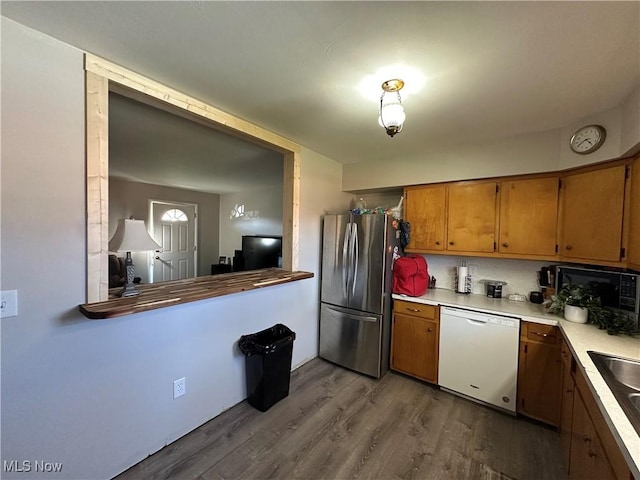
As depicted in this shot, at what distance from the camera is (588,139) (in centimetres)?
193

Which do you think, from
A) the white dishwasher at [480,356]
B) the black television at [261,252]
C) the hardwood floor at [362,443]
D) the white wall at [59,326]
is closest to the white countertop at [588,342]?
the white dishwasher at [480,356]

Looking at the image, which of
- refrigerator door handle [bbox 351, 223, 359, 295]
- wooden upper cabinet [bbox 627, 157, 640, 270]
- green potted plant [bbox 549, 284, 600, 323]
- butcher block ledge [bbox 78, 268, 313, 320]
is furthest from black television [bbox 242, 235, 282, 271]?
wooden upper cabinet [bbox 627, 157, 640, 270]

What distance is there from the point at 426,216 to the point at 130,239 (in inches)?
104

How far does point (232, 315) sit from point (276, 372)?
1.99 feet

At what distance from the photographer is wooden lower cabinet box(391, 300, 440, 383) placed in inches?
99.6

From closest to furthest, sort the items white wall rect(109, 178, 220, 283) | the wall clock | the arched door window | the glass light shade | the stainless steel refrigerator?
the glass light shade
the wall clock
the stainless steel refrigerator
white wall rect(109, 178, 220, 283)
the arched door window

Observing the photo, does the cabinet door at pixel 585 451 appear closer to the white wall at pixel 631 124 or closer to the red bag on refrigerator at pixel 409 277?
the red bag on refrigerator at pixel 409 277

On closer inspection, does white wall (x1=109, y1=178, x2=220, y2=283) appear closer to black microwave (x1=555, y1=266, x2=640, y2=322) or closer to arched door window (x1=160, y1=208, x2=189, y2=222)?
arched door window (x1=160, y1=208, x2=189, y2=222)

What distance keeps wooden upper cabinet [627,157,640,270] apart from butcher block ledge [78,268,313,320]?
235 cm

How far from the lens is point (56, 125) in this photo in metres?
1.32

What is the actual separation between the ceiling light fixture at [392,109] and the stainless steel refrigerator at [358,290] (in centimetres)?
120

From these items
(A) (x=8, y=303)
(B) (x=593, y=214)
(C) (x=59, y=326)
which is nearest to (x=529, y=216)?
(B) (x=593, y=214)

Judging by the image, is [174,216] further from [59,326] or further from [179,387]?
[59,326]

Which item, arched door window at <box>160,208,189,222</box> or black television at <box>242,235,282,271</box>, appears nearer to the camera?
black television at <box>242,235,282,271</box>
